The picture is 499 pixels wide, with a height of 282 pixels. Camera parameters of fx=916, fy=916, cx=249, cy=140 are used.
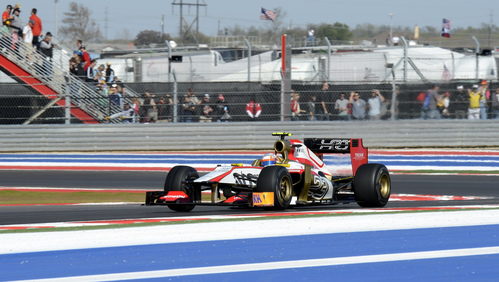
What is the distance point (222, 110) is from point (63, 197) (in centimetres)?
896

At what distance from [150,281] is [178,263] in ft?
1.62

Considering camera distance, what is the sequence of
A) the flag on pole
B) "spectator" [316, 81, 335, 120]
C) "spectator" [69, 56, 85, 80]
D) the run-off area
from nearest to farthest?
the run-off area, "spectator" [316, 81, 335, 120], "spectator" [69, 56, 85, 80], the flag on pole

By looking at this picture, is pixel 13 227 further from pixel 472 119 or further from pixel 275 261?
pixel 472 119

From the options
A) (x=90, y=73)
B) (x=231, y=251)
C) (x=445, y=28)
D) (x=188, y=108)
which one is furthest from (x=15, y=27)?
(x=231, y=251)

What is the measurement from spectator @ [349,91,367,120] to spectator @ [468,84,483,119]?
2.50 meters

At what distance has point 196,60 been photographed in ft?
90.8

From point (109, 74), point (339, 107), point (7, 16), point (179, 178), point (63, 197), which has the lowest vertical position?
point (63, 197)

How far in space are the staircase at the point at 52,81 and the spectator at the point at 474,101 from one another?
7.96 meters

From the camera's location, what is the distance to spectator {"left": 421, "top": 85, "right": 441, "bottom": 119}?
70.5 ft

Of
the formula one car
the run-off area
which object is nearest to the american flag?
the formula one car

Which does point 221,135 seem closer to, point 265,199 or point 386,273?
point 265,199

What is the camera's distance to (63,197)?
521 inches

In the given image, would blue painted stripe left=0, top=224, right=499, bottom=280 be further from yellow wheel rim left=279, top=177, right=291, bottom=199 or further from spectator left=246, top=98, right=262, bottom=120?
spectator left=246, top=98, right=262, bottom=120

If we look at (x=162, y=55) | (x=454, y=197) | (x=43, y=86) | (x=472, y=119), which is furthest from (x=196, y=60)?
(x=454, y=197)
